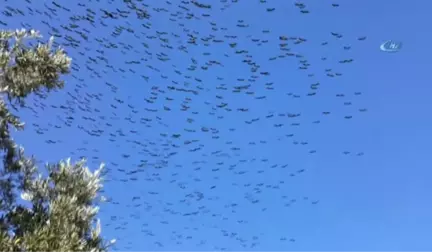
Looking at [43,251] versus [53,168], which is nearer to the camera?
[43,251]

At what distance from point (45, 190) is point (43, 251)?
135 cm

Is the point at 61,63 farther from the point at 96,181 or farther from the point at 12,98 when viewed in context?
the point at 96,181

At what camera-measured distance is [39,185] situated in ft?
28.7

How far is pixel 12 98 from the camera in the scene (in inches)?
326

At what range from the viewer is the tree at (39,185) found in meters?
7.88

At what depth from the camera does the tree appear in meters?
7.88

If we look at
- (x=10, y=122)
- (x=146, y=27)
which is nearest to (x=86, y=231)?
(x=10, y=122)

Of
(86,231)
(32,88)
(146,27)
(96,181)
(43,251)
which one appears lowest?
(43,251)

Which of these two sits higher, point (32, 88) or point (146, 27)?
point (146, 27)

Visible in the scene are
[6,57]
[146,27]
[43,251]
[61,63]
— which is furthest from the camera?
[146,27]

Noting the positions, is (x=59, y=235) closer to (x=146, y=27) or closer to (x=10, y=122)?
(x=10, y=122)

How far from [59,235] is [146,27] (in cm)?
755

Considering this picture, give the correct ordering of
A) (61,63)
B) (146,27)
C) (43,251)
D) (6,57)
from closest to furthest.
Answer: (43,251) < (6,57) < (61,63) < (146,27)

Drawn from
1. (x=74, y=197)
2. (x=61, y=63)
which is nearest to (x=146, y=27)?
(x=61, y=63)
